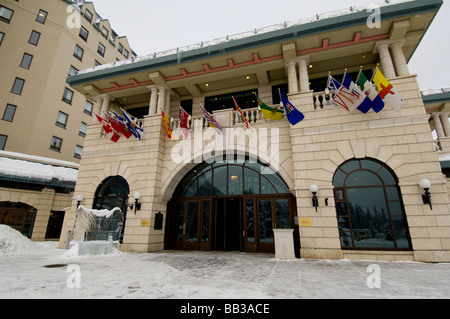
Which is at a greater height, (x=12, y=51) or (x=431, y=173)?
(x=12, y=51)

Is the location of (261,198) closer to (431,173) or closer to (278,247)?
(278,247)

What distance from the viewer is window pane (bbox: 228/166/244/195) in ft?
40.9

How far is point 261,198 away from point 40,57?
28.6 meters

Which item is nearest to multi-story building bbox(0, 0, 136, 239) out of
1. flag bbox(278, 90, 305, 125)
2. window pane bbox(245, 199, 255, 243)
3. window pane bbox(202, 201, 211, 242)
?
window pane bbox(202, 201, 211, 242)

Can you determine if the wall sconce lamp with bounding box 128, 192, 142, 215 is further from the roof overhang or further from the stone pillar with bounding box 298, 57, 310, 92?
the stone pillar with bounding box 298, 57, 310, 92

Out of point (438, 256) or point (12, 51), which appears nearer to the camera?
point (438, 256)

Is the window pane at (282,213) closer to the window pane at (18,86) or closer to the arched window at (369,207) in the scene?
the arched window at (369,207)

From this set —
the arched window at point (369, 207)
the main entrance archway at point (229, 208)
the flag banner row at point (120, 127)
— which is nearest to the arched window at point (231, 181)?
the main entrance archway at point (229, 208)

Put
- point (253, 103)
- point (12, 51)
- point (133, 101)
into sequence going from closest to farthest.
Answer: point (253, 103), point (133, 101), point (12, 51)

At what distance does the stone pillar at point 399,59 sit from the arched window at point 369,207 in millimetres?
4510

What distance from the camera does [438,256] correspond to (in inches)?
306
